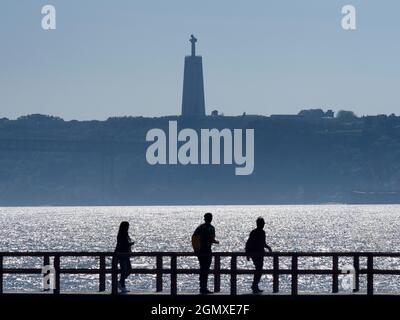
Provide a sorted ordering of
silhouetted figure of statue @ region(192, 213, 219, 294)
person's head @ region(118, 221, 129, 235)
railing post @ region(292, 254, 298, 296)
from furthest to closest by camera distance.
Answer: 1. person's head @ region(118, 221, 129, 235)
2. silhouetted figure of statue @ region(192, 213, 219, 294)
3. railing post @ region(292, 254, 298, 296)

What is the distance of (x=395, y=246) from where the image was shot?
4660 inches

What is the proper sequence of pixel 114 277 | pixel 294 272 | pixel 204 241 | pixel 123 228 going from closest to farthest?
pixel 294 272, pixel 114 277, pixel 204 241, pixel 123 228

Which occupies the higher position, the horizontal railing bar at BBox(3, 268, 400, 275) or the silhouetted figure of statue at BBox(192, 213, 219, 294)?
the silhouetted figure of statue at BBox(192, 213, 219, 294)

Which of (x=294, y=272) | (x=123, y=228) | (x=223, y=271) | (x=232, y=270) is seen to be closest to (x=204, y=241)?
(x=223, y=271)

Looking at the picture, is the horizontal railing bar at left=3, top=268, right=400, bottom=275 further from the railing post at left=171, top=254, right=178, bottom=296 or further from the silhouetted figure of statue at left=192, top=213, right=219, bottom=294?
the silhouetted figure of statue at left=192, top=213, right=219, bottom=294

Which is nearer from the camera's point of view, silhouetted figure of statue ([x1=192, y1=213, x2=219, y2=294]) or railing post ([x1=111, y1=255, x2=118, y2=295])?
railing post ([x1=111, y1=255, x2=118, y2=295])

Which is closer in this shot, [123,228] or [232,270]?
[232,270]

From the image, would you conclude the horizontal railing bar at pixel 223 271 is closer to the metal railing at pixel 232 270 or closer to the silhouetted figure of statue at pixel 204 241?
the metal railing at pixel 232 270

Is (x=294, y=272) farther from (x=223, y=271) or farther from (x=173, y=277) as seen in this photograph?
(x=173, y=277)

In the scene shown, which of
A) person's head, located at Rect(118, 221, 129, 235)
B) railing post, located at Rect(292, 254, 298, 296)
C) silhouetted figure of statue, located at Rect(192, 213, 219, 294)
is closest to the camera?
railing post, located at Rect(292, 254, 298, 296)

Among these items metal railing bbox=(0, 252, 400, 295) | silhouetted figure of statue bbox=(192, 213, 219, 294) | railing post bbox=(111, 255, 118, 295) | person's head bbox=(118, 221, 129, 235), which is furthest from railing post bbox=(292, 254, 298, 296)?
person's head bbox=(118, 221, 129, 235)
